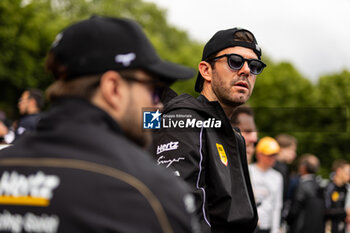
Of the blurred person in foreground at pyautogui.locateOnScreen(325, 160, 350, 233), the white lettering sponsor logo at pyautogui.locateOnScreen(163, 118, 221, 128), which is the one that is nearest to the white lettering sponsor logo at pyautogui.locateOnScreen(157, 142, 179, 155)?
the white lettering sponsor logo at pyautogui.locateOnScreen(163, 118, 221, 128)

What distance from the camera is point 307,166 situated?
998 centimetres

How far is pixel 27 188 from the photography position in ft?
5.04

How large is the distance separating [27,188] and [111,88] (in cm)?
43

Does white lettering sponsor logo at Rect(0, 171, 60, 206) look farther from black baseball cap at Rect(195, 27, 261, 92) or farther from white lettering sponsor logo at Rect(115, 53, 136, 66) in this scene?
black baseball cap at Rect(195, 27, 261, 92)

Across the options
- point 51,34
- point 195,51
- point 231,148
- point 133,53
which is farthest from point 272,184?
point 195,51

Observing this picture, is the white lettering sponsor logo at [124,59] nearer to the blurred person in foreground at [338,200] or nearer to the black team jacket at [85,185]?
the black team jacket at [85,185]

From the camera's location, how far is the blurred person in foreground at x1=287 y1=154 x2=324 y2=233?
946 cm

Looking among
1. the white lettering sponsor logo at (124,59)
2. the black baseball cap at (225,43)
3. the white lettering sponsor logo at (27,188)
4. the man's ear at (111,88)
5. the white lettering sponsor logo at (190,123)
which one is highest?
the black baseball cap at (225,43)

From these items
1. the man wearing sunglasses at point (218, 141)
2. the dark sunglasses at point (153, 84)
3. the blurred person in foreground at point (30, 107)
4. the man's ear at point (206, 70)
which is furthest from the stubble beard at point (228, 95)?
the blurred person in foreground at point (30, 107)

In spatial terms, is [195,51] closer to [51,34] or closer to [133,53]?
[51,34]

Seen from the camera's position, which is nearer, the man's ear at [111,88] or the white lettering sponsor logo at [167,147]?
the man's ear at [111,88]

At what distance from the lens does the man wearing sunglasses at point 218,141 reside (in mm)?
3000

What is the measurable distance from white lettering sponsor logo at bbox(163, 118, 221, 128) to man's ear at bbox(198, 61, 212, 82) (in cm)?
48

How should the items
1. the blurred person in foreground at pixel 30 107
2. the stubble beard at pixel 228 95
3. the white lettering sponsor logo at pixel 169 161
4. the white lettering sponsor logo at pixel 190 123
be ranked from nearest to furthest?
the white lettering sponsor logo at pixel 169 161, the white lettering sponsor logo at pixel 190 123, the stubble beard at pixel 228 95, the blurred person in foreground at pixel 30 107
